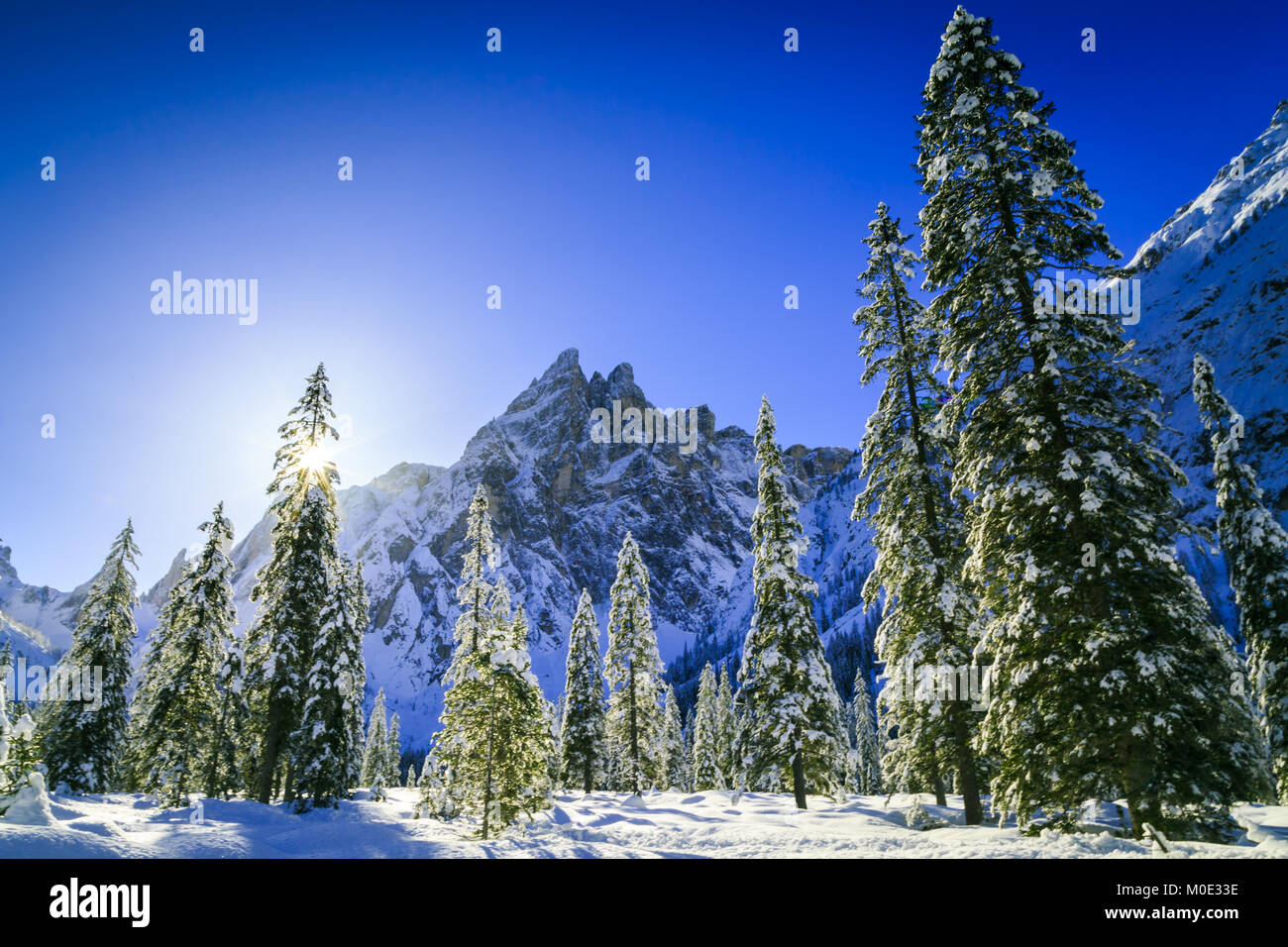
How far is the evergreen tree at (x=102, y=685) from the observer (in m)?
32.2

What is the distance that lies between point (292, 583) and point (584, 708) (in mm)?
27683

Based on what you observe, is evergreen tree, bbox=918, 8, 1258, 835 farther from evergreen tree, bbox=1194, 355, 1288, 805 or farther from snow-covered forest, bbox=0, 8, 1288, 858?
evergreen tree, bbox=1194, 355, 1288, 805

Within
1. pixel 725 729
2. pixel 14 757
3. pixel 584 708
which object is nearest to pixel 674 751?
pixel 725 729

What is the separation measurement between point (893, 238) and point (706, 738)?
173 feet

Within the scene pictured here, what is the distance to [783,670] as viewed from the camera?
27906 millimetres

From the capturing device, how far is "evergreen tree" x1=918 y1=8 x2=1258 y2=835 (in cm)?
983

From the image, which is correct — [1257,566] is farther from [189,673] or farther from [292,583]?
[189,673]

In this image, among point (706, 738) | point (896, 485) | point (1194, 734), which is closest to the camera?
point (1194, 734)

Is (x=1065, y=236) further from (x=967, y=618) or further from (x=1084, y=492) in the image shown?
(x=967, y=618)

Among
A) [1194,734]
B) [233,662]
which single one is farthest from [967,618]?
[233,662]

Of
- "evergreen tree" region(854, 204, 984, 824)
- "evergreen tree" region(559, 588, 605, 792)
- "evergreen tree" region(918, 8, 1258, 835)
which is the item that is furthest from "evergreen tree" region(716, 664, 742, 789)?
"evergreen tree" region(918, 8, 1258, 835)

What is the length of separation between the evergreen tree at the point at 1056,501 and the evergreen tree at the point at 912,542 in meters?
2.47

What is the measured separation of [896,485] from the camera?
1812 cm

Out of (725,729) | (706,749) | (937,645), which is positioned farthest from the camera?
(725,729)
